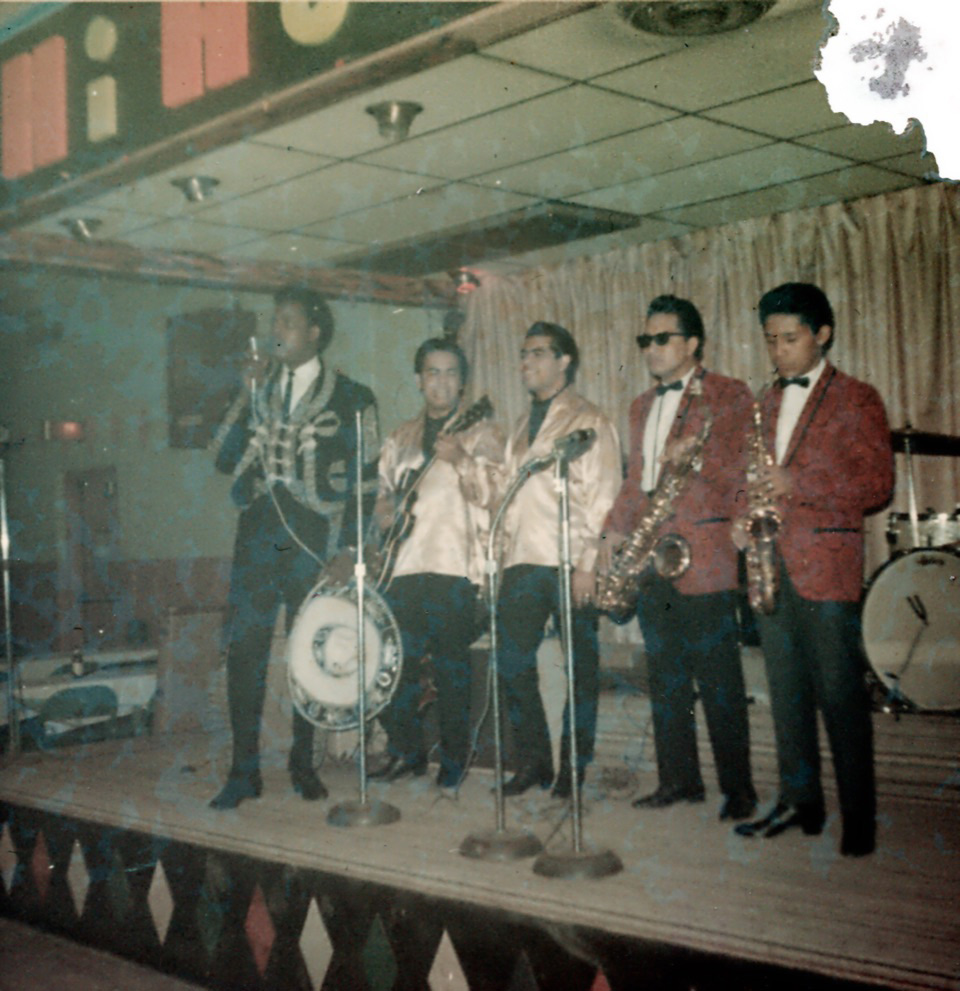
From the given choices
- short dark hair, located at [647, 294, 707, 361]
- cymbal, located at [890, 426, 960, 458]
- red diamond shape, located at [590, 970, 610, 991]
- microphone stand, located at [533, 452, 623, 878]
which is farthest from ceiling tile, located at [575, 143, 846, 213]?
red diamond shape, located at [590, 970, 610, 991]

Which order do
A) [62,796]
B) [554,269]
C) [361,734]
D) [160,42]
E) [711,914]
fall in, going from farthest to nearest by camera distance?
[554,269], [62,796], [160,42], [361,734], [711,914]

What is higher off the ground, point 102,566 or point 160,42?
point 160,42

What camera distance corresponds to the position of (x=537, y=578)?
4.08m

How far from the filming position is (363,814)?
153 inches

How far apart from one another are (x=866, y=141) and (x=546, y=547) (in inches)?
96.5

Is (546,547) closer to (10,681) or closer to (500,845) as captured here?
(500,845)

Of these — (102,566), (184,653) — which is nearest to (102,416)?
(102,566)

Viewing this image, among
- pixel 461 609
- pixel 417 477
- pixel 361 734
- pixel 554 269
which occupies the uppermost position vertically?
pixel 554 269

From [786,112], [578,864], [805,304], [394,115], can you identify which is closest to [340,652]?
[578,864]

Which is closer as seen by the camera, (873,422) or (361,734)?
(873,422)

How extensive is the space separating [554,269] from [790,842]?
494cm

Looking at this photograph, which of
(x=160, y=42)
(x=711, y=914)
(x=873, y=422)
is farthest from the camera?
(x=160, y=42)

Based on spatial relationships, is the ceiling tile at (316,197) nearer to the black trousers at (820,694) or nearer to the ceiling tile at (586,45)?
the ceiling tile at (586,45)

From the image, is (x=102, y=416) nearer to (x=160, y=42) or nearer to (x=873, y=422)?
(x=160, y=42)
